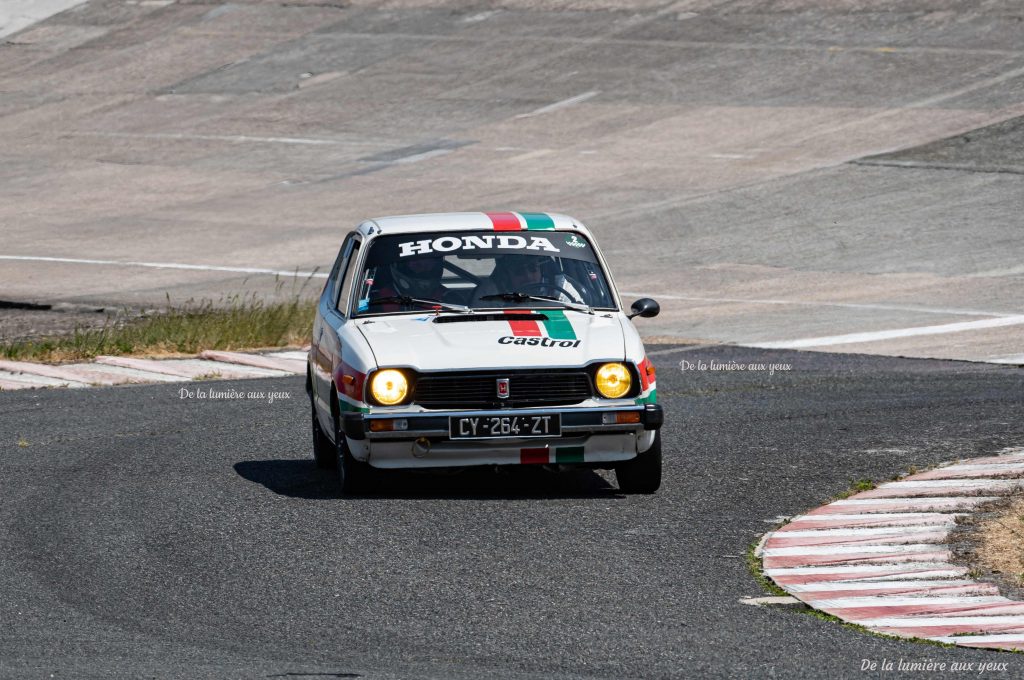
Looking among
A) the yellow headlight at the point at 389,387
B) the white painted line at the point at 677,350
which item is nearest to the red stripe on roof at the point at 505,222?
the yellow headlight at the point at 389,387

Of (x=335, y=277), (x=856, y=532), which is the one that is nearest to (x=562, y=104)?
(x=335, y=277)

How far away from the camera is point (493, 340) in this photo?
10.2m

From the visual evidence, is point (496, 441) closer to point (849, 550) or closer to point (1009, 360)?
point (849, 550)

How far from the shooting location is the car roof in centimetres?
1135

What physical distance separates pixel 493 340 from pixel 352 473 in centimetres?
113

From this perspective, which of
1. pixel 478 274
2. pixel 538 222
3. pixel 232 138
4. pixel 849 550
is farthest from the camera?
pixel 232 138

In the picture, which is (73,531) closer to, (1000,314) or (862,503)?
(862,503)

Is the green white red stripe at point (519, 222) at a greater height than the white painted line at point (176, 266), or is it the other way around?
the green white red stripe at point (519, 222)

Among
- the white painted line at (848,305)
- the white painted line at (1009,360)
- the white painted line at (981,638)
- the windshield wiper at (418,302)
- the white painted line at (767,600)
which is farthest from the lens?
the white painted line at (848,305)

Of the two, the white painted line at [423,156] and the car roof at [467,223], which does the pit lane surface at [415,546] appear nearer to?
the car roof at [467,223]

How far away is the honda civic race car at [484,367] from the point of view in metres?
10.0

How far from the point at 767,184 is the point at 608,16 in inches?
611

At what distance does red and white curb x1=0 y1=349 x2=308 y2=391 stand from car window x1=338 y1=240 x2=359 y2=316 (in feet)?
15.2

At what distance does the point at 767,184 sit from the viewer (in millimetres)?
30031
